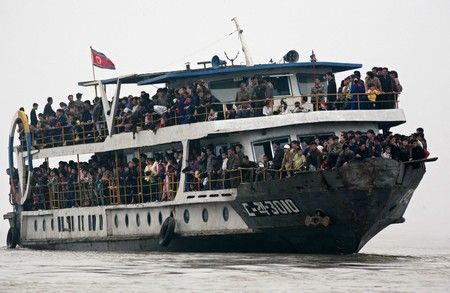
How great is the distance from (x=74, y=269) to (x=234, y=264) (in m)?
3.66

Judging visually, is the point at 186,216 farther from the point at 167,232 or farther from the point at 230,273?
the point at 230,273

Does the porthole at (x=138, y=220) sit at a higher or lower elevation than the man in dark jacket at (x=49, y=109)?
lower

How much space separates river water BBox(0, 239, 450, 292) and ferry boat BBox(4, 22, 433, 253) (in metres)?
0.80

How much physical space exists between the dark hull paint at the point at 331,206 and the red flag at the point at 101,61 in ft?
34.6

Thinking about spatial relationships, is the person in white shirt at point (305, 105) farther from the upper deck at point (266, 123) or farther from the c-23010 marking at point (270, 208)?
the c-23010 marking at point (270, 208)

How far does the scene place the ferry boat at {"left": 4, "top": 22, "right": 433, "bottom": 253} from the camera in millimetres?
33406

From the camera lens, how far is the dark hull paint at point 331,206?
1297 inches

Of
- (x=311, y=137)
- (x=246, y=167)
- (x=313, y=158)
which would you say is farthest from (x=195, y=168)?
(x=313, y=158)

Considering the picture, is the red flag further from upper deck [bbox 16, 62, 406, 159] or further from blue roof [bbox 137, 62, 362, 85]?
blue roof [bbox 137, 62, 362, 85]

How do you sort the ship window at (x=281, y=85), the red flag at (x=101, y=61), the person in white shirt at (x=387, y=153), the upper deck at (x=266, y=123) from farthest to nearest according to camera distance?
the red flag at (x=101, y=61) → the ship window at (x=281, y=85) → the upper deck at (x=266, y=123) → the person in white shirt at (x=387, y=153)

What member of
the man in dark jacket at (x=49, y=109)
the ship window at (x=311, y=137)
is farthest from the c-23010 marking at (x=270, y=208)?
the man in dark jacket at (x=49, y=109)

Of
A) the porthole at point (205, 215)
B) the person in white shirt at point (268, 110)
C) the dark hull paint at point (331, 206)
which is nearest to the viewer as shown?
the dark hull paint at point (331, 206)

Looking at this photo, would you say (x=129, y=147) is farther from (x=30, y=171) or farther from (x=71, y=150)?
(x=30, y=171)

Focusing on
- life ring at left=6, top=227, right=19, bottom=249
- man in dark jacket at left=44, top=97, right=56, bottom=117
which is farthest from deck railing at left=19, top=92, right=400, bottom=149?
life ring at left=6, top=227, right=19, bottom=249
